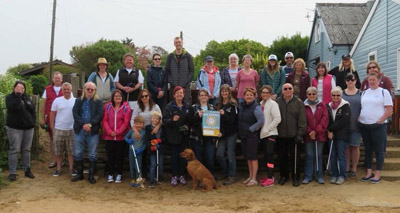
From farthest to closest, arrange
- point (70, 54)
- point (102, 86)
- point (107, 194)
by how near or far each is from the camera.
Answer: point (70, 54)
point (102, 86)
point (107, 194)

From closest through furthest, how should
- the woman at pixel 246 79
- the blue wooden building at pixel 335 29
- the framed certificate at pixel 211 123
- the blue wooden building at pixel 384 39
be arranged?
1. the framed certificate at pixel 211 123
2. the woman at pixel 246 79
3. the blue wooden building at pixel 384 39
4. the blue wooden building at pixel 335 29

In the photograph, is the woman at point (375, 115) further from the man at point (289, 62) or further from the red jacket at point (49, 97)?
the red jacket at point (49, 97)

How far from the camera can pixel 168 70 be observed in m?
7.69

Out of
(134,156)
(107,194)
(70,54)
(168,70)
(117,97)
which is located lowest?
(107,194)

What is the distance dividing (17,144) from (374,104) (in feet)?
21.7

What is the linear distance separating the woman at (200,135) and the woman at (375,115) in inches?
108

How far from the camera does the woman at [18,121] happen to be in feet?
22.8

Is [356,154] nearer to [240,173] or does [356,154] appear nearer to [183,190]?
[240,173]

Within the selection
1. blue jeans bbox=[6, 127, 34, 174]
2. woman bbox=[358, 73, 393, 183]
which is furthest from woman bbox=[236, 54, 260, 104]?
blue jeans bbox=[6, 127, 34, 174]

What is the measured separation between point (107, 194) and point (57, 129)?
1.81 metres

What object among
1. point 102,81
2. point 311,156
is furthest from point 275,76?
point 102,81

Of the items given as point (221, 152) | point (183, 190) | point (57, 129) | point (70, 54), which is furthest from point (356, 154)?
point (70, 54)

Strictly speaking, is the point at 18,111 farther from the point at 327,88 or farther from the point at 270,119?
the point at 327,88

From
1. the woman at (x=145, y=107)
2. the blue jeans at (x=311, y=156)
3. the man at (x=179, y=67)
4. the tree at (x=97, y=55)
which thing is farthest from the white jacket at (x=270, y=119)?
the tree at (x=97, y=55)
